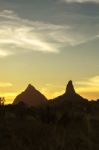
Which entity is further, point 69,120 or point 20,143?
point 69,120

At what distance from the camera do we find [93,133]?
19062 millimetres

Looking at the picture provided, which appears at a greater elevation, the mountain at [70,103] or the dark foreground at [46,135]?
the mountain at [70,103]

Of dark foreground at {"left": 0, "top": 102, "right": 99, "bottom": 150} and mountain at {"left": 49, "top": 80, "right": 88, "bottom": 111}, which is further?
mountain at {"left": 49, "top": 80, "right": 88, "bottom": 111}

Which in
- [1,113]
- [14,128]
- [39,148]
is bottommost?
[39,148]

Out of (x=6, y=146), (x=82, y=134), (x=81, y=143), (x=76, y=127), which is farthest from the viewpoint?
(x=76, y=127)

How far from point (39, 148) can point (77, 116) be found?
7773mm

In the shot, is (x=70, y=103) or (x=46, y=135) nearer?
(x=46, y=135)

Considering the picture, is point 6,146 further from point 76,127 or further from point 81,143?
point 76,127

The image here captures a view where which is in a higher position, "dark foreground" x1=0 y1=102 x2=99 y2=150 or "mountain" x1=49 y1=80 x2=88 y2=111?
"mountain" x1=49 y1=80 x2=88 y2=111

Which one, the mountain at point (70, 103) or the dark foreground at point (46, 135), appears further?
the mountain at point (70, 103)

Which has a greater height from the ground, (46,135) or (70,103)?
(70,103)

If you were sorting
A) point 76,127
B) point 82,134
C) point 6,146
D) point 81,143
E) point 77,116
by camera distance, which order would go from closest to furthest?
point 6,146 → point 81,143 → point 82,134 → point 76,127 → point 77,116

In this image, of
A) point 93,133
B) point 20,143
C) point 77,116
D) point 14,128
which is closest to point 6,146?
point 20,143

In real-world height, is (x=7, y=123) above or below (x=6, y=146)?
above
